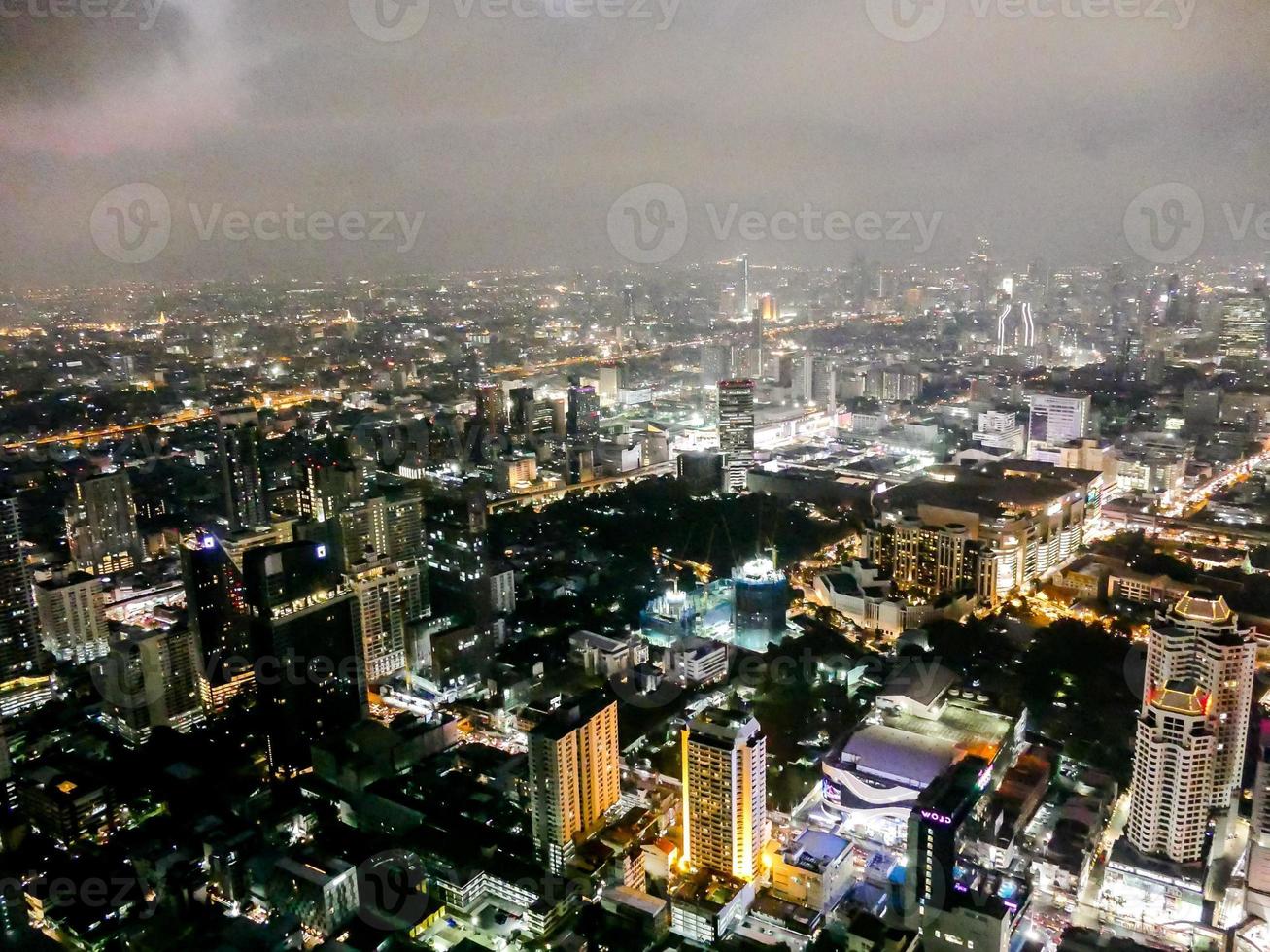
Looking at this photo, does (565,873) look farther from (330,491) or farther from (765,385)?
(765,385)

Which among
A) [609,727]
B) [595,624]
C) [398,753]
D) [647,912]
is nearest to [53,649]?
[398,753]

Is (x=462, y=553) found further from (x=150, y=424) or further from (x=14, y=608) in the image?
(x=150, y=424)

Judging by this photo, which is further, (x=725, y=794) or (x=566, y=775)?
(x=566, y=775)

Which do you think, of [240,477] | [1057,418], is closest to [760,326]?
[1057,418]

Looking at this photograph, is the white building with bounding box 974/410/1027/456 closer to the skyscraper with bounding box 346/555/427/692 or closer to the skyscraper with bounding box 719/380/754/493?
the skyscraper with bounding box 719/380/754/493

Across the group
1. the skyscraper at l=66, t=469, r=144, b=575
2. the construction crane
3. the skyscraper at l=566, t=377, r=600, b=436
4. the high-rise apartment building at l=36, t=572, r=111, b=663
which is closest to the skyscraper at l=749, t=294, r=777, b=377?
the skyscraper at l=566, t=377, r=600, b=436

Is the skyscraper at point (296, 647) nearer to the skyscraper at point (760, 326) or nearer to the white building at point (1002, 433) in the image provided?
the white building at point (1002, 433)
